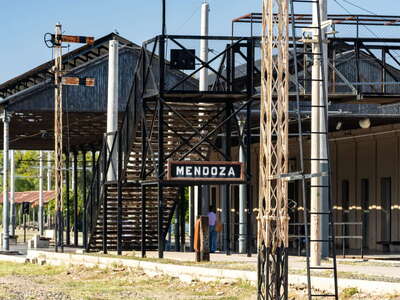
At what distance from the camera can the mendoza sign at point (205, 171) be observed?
2789cm

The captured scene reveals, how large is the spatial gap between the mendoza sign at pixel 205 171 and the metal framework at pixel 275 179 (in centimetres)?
1090

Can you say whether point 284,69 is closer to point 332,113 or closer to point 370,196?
point 332,113

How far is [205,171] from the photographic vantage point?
28.1 meters

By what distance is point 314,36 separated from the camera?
24.0 meters

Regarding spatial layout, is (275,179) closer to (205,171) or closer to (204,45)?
(205,171)

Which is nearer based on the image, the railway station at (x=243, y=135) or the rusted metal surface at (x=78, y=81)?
the railway station at (x=243, y=135)

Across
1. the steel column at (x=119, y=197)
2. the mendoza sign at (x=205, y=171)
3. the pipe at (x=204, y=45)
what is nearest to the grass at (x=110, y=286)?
the steel column at (x=119, y=197)

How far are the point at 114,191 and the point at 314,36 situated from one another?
40.8 feet

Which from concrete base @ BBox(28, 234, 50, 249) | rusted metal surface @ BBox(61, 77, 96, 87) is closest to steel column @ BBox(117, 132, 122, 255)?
rusted metal surface @ BBox(61, 77, 96, 87)

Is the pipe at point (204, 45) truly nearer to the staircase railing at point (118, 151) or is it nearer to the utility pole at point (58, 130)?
the staircase railing at point (118, 151)

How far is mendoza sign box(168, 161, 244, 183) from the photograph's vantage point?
27891 millimetres

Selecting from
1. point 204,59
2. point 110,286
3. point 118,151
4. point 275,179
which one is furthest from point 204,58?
point 275,179

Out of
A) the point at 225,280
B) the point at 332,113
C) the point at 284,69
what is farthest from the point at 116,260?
the point at 284,69

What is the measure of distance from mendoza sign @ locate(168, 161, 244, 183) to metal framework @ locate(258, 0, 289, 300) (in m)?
10.9
